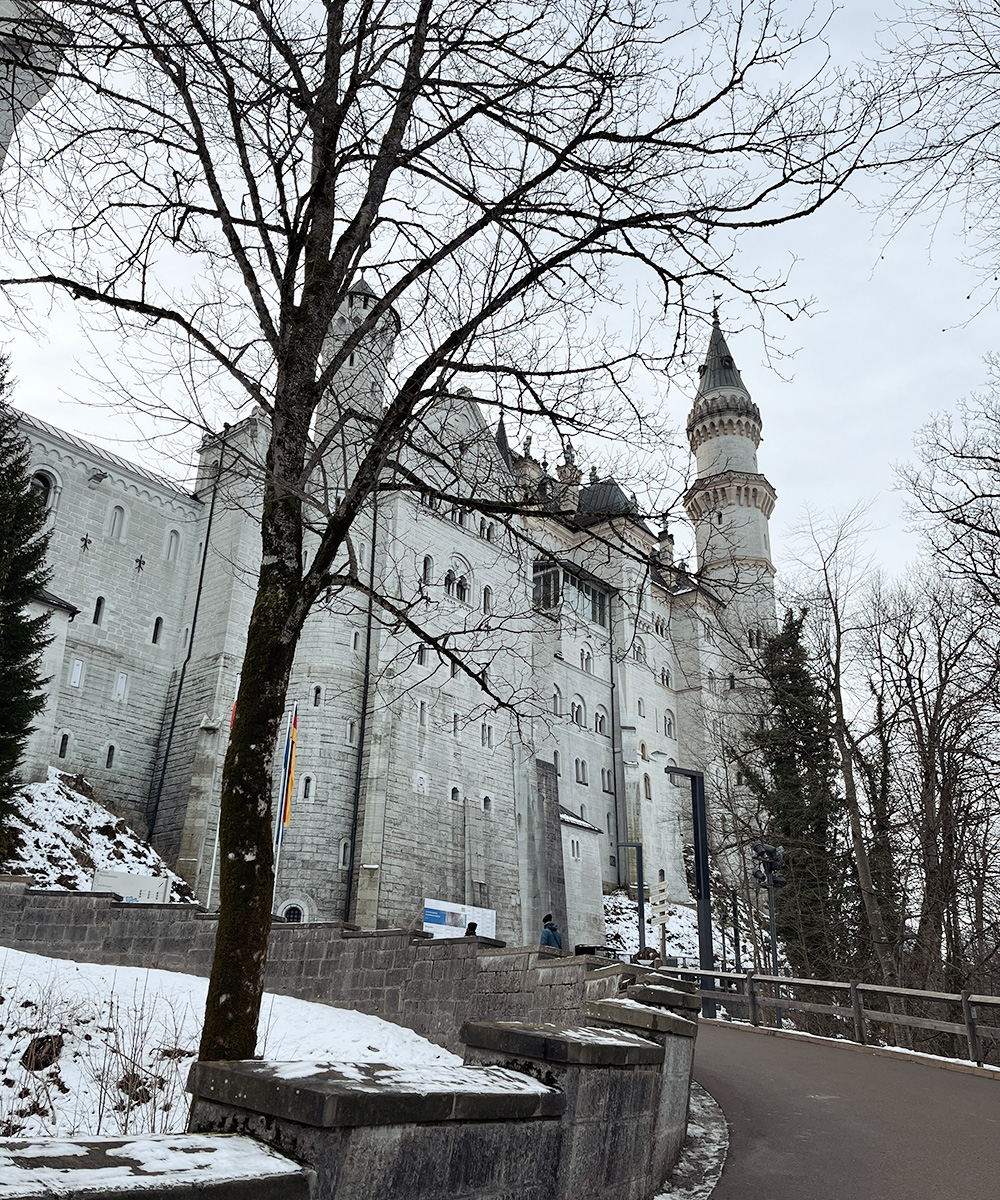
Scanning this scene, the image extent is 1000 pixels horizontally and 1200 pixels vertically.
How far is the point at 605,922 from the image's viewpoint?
4884 cm

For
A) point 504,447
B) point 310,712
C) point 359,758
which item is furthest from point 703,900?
point 310,712

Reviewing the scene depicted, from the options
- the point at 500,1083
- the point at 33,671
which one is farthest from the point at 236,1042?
the point at 33,671

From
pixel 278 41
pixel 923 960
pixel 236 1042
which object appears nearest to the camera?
pixel 236 1042

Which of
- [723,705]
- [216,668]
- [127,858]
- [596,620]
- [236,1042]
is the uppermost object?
[596,620]

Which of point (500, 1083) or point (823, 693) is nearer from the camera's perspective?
point (500, 1083)

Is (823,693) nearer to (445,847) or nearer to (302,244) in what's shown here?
(302,244)

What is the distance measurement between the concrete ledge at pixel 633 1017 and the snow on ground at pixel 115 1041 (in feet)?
9.54

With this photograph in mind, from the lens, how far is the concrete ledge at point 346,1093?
2.41 metres

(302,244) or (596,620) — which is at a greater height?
(596,620)

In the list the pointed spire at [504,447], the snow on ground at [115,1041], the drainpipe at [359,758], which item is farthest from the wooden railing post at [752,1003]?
the drainpipe at [359,758]

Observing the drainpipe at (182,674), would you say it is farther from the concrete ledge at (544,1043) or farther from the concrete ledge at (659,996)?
the concrete ledge at (544,1043)

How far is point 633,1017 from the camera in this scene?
18.4ft

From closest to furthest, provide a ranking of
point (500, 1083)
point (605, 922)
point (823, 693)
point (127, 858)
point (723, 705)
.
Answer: point (500, 1083) → point (823, 693) → point (127, 858) → point (605, 922) → point (723, 705)

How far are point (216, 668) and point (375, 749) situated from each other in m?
6.93
